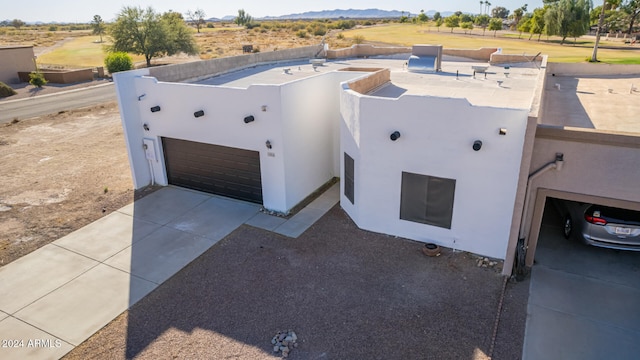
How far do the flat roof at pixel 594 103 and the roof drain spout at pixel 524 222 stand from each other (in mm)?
2050

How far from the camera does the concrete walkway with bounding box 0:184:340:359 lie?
27.5ft

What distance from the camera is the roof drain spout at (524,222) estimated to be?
344 inches

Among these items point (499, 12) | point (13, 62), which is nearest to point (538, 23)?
point (13, 62)

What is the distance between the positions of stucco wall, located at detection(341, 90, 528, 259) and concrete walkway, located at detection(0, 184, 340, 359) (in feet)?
9.36

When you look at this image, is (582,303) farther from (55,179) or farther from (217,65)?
(55,179)

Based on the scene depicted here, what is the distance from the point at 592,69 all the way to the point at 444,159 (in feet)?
45.2

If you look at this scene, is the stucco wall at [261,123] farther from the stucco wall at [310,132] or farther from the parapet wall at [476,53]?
the parapet wall at [476,53]

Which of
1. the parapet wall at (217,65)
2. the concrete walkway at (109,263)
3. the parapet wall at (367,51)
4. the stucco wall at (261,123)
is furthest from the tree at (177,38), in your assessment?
the concrete walkway at (109,263)

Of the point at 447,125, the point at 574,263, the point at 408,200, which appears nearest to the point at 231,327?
the point at 408,200

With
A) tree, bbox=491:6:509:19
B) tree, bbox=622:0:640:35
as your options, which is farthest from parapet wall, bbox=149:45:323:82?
tree, bbox=491:6:509:19

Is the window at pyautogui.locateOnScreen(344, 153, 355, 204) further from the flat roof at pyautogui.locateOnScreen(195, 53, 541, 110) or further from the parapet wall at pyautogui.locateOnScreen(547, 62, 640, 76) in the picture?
the parapet wall at pyautogui.locateOnScreen(547, 62, 640, 76)

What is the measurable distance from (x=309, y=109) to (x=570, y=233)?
840 cm

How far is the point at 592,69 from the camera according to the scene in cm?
1889

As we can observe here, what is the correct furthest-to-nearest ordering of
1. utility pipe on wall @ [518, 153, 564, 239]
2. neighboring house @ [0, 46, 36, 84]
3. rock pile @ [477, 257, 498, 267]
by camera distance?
neighboring house @ [0, 46, 36, 84] < rock pile @ [477, 257, 498, 267] < utility pipe on wall @ [518, 153, 564, 239]
